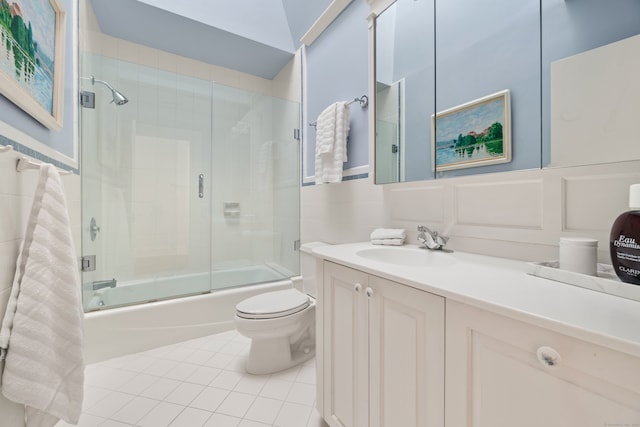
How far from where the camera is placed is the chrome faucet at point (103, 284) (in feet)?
5.96

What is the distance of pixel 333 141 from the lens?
71.0 inches

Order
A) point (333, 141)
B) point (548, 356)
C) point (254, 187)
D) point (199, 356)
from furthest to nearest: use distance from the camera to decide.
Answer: point (254, 187), point (333, 141), point (199, 356), point (548, 356)

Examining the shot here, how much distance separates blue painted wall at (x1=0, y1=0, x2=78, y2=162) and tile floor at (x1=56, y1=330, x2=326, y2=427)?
125 centimetres

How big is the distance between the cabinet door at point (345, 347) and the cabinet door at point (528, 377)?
0.31 meters

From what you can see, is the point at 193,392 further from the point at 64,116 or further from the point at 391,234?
the point at 64,116

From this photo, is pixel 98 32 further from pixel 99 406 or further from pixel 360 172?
pixel 99 406

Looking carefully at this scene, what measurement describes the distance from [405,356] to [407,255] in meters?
0.53

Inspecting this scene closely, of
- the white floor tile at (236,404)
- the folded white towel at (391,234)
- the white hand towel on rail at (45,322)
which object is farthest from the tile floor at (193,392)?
the folded white towel at (391,234)

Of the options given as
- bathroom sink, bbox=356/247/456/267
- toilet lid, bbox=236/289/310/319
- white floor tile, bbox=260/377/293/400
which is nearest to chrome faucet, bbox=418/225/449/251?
bathroom sink, bbox=356/247/456/267

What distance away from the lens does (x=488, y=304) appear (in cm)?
50

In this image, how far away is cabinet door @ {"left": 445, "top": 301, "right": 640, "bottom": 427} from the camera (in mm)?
376

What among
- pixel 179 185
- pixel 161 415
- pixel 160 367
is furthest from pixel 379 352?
pixel 179 185

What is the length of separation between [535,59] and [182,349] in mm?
2374

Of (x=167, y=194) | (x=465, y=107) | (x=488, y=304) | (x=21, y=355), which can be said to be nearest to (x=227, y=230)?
(x=167, y=194)
